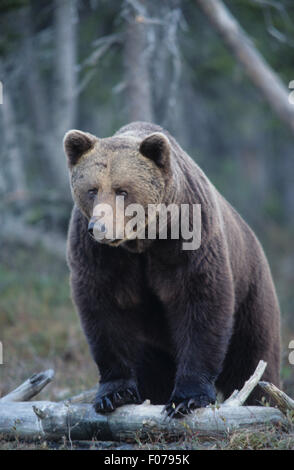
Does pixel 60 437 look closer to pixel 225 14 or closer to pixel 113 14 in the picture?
pixel 225 14

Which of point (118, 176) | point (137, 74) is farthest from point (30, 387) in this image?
point (137, 74)

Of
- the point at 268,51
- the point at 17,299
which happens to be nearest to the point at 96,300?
the point at 17,299

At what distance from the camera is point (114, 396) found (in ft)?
16.2

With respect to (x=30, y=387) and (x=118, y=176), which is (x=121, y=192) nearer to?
(x=118, y=176)

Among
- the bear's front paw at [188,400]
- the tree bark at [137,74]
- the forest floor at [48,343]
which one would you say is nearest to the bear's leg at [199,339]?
the bear's front paw at [188,400]

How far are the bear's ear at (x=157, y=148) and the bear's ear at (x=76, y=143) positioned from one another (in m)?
0.40

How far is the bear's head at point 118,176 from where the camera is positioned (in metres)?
4.42

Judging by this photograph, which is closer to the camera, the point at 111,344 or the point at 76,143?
the point at 76,143

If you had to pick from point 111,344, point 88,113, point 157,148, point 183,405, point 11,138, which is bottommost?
point 183,405

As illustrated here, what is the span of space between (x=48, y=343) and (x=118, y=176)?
5.72 meters

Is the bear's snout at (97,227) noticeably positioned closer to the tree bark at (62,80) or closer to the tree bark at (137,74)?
the tree bark at (137,74)

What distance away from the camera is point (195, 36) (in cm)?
1656

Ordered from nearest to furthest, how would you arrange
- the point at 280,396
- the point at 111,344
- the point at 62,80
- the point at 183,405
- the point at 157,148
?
the point at 280,396
the point at 157,148
the point at 183,405
the point at 111,344
the point at 62,80

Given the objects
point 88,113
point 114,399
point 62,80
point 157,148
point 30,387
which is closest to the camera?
point 157,148
